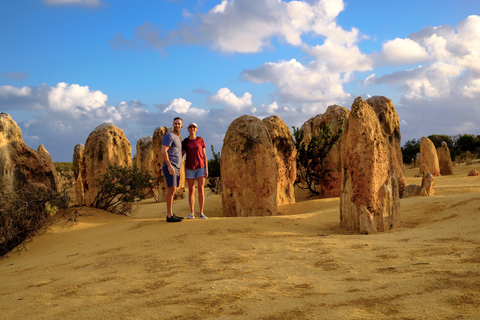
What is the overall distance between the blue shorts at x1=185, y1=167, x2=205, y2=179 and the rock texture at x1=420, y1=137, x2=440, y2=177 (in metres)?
14.0

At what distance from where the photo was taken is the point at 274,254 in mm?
4824

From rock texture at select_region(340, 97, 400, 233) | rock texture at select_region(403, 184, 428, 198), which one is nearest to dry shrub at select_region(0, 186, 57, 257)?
rock texture at select_region(340, 97, 400, 233)

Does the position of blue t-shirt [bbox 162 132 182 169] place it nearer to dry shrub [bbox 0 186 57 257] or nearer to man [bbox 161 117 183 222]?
man [bbox 161 117 183 222]

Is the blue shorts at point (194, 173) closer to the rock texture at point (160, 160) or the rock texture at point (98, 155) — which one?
the rock texture at point (98, 155)

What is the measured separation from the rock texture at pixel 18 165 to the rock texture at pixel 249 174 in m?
4.06

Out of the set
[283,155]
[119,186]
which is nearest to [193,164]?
[119,186]

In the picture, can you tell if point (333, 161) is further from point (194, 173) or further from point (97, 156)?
point (97, 156)

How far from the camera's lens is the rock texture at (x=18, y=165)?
841cm

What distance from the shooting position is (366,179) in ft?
22.0

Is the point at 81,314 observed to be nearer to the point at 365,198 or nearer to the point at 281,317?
the point at 281,317

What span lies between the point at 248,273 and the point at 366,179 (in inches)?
137

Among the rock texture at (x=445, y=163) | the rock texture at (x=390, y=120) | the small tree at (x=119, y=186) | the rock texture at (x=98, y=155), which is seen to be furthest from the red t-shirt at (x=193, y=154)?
the rock texture at (x=445, y=163)

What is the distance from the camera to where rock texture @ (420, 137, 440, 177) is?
59.1 feet

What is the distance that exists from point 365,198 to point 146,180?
5.70 meters
